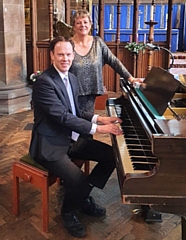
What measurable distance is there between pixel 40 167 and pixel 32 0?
149 inches

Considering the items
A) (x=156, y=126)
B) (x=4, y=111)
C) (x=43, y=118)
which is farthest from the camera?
(x=4, y=111)

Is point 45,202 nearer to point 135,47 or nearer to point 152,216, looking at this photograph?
point 152,216

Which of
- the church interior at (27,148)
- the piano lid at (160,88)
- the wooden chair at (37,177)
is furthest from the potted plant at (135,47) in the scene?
the wooden chair at (37,177)

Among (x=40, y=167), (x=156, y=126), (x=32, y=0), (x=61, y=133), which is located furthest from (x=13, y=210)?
(x=32, y=0)

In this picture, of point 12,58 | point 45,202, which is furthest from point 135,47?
point 45,202

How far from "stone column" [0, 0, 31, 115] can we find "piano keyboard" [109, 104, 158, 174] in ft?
10.4

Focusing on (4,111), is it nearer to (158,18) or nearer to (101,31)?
(101,31)

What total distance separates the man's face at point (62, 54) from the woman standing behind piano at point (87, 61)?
0.50 metres

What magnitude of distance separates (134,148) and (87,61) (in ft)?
3.54

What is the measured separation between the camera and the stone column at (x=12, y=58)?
4918 mm

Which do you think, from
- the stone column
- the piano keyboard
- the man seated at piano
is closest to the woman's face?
the man seated at piano

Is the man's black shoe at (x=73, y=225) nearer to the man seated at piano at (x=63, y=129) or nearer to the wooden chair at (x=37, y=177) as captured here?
the man seated at piano at (x=63, y=129)

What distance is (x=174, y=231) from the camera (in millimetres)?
2223

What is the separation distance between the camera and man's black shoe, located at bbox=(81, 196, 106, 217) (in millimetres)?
2379
